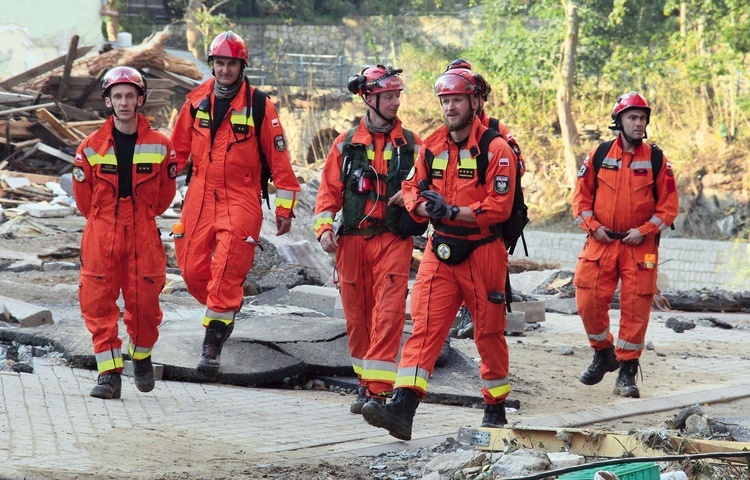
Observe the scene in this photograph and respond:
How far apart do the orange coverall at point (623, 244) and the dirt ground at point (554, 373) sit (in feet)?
1.99

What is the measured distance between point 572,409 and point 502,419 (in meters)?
1.52

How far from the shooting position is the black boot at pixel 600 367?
9.30 metres

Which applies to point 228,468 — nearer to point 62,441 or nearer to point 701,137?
point 62,441

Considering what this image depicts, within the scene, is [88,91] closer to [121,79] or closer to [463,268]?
[121,79]

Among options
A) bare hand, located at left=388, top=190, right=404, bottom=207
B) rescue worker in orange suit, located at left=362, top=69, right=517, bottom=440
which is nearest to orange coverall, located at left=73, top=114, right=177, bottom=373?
bare hand, located at left=388, top=190, right=404, bottom=207

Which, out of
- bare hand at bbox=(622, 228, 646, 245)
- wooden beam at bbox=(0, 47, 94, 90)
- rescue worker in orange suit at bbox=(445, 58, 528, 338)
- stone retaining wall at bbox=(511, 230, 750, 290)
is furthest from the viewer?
wooden beam at bbox=(0, 47, 94, 90)

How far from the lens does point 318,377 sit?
8.93 metres

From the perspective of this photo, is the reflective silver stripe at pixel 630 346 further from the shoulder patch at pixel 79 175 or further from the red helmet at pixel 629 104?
the shoulder patch at pixel 79 175

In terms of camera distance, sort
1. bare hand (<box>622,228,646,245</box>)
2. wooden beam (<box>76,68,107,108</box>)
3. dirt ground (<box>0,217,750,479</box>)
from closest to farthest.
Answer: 1. dirt ground (<box>0,217,750,479</box>)
2. bare hand (<box>622,228,646,245</box>)
3. wooden beam (<box>76,68,107,108</box>)

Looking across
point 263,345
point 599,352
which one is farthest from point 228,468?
point 599,352

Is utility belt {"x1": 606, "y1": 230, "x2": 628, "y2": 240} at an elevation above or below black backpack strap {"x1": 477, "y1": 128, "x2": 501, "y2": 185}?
below

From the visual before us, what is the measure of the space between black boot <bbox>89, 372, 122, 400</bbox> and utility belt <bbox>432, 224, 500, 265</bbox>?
92.6 inches

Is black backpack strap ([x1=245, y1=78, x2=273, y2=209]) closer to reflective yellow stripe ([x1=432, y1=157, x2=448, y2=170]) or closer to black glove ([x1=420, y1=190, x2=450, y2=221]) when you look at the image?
reflective yellow stripe ([x1=432, y1=157, x2=448, y2=170])

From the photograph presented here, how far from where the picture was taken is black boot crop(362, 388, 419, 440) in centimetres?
624
